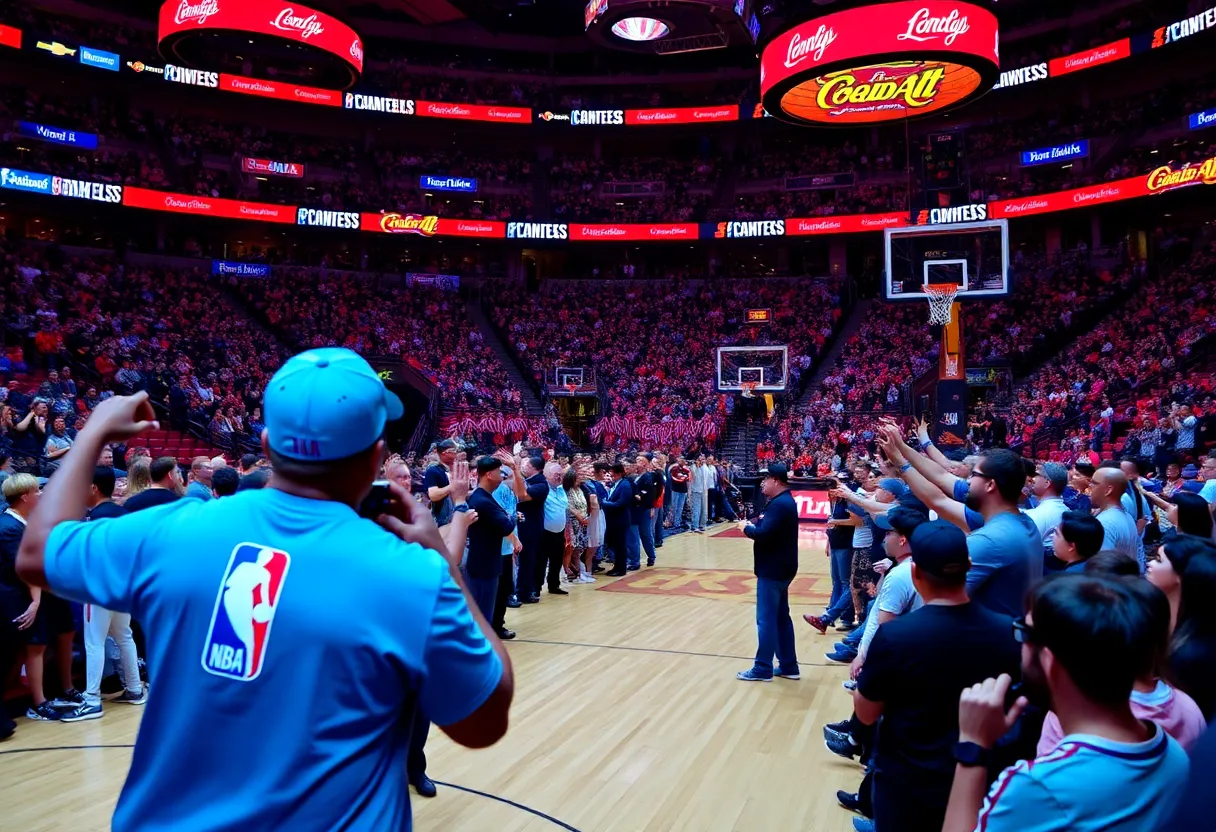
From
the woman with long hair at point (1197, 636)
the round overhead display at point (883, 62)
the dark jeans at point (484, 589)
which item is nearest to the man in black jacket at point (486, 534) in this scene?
the dark jeans at point (484, 589)

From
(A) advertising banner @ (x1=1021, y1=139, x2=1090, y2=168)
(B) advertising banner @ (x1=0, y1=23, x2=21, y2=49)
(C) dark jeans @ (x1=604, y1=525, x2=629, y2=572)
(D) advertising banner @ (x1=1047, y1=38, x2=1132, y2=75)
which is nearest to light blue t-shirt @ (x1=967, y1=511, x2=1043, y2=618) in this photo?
(C) dark jeans @ (x1=604, y1=525, x2=629, y2=572)

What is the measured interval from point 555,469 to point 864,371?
18.7 m

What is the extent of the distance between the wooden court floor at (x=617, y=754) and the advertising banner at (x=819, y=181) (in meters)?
27.1

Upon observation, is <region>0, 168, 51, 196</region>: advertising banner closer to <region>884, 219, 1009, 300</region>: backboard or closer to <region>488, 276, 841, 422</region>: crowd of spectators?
<region>488, 276, 841, 422</region>: crowd of spectators

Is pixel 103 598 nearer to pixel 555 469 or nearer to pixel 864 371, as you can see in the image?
pixel 555 469

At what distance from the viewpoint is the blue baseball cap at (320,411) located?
1470mm

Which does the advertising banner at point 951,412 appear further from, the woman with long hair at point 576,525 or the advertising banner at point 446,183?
the advertising banner at point 446,183

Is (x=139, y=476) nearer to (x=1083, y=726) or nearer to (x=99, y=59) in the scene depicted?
(x=1083, y=726)

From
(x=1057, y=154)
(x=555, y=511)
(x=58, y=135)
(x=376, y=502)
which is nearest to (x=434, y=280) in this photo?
(x=58, y=135)

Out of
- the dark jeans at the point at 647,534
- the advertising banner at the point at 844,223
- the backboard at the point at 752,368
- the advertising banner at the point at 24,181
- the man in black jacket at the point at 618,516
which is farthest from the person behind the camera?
the advertising banner at the point at 844,223

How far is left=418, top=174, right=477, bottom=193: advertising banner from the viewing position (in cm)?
3356

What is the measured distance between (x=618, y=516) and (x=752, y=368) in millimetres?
14685

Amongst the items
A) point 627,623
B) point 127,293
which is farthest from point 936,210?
point 127,293

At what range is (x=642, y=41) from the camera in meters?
23.8
